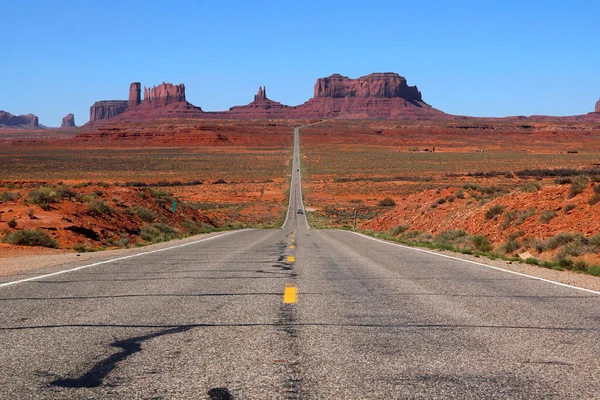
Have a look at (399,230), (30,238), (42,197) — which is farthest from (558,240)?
(42,197)

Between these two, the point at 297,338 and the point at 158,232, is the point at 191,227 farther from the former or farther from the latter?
the point at 297,338

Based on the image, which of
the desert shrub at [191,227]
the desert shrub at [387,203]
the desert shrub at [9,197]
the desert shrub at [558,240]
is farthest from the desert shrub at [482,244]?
the desert shrub at [387,203]

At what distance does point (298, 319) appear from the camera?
265 inches

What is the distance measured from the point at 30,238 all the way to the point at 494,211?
16778mm

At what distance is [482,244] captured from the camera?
66.2 feet

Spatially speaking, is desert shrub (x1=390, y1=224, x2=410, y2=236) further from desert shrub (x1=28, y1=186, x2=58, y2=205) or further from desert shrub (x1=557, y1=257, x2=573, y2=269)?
desert shrub (x1=557, y1=257, x2=573, y2=269)

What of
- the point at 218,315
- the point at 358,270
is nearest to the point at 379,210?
the point at 358,270

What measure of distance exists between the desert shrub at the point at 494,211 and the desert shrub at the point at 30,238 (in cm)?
1603

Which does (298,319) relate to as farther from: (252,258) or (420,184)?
(420,184)

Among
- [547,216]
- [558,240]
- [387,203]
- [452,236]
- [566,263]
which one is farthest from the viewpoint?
[387,203]

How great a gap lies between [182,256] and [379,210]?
43384 mm

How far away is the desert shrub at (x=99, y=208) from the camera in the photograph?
84.2ft

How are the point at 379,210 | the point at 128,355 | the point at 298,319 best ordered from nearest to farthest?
the point at 128,355
the point at 298,319
the point at 379,210

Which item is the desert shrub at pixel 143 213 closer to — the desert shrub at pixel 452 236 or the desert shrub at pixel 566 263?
the desert shrub at pixel 452 236
